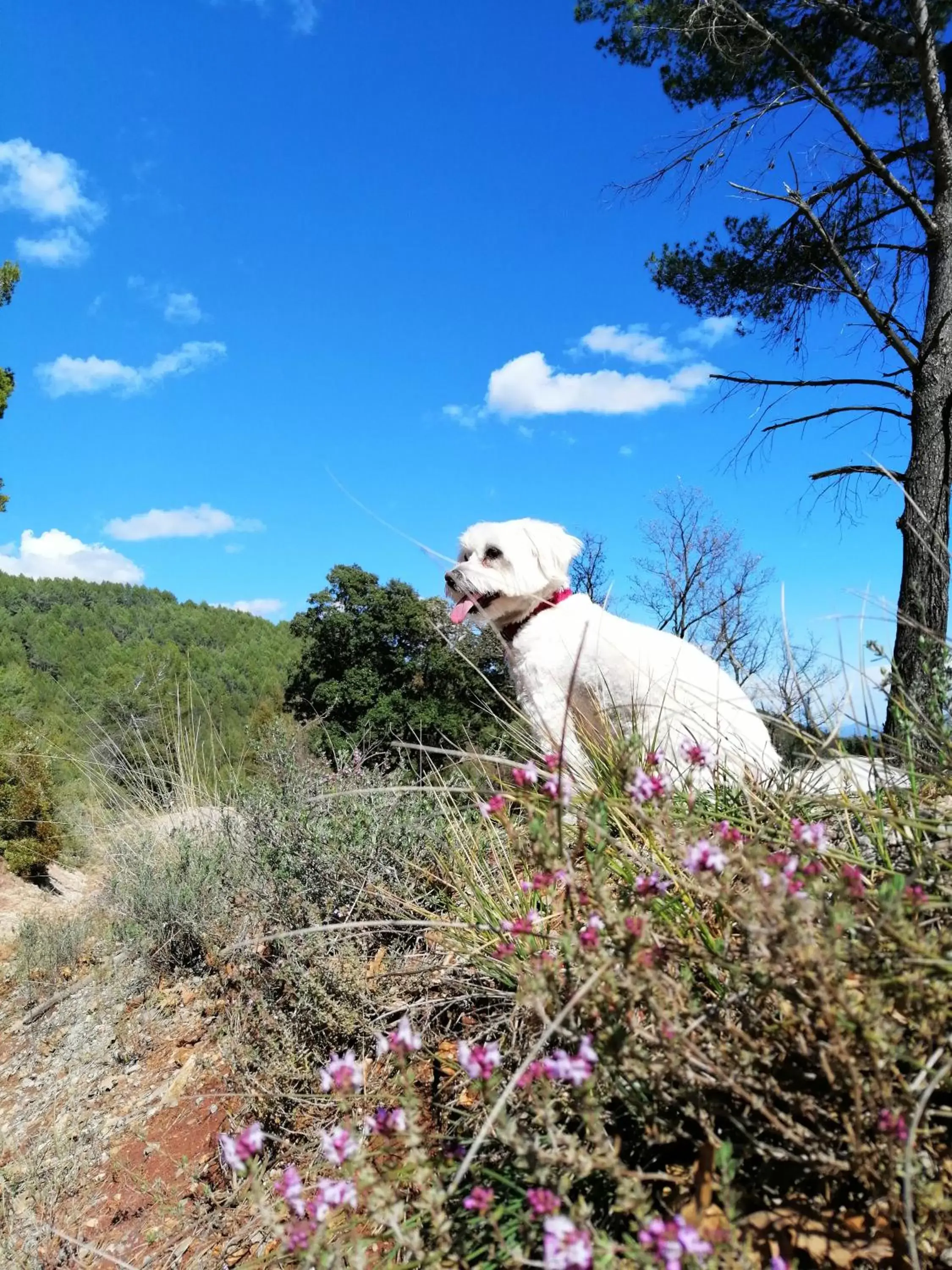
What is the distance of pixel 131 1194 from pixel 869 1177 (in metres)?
2.37

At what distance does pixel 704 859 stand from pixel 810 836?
→ 0.29 metres

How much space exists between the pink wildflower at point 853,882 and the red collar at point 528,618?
266 cm

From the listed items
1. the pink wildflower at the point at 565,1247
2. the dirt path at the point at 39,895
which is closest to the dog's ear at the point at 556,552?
the pink wildflower at the point at 565,1247

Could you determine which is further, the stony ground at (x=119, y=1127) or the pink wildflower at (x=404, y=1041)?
the stony ground at (x=119, y=1127)

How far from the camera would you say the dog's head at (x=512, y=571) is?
390 centimetres

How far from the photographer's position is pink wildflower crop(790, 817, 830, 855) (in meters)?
1.28

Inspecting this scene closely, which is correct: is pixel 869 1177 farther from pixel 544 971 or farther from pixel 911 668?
pixel 911 668

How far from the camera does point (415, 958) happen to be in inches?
102

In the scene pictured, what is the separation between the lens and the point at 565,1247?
889 millimetres

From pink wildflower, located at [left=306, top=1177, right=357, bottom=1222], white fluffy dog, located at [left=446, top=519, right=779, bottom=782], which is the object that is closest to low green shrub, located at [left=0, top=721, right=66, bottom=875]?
white fluffy dog, located at [left=446, top=519, right=779, bottom=782]

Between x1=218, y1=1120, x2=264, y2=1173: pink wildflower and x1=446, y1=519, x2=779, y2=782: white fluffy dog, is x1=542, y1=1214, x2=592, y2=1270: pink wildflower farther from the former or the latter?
x1=446, y1=519, x2=779, y2=782: white fluffy dog

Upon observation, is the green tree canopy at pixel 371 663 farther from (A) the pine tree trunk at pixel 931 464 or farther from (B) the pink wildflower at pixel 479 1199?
(B) the pink wildflower at pixel 479 1199

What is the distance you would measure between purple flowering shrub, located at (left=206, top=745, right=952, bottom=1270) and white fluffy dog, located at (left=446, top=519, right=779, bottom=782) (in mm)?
1036

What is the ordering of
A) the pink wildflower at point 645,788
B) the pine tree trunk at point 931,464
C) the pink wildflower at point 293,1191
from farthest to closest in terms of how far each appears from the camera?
the pine tree trunk at point 931,464 < the pink wildflower at point 645,788 < the pink wildflower at point 293,1191
